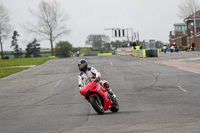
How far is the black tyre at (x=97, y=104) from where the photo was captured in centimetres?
903

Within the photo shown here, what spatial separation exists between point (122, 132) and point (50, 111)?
4.39m

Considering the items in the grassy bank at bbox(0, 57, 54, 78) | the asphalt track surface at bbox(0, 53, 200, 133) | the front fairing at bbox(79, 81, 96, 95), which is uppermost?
the front fairing at bbox(79, 81, 96, 95)

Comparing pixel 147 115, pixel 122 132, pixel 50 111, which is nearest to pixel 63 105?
pixel 50 111

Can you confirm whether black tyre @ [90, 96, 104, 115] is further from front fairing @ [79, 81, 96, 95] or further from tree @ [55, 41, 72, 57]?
tree @ [55, 41, 72, 57]

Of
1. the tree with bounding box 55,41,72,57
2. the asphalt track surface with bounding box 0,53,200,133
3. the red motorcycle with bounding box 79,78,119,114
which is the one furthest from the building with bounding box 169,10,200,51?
the red motorcycle with bounding box 79,78,119,114

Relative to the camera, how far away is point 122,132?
6.74 m

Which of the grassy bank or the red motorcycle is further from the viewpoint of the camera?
the grassy bank

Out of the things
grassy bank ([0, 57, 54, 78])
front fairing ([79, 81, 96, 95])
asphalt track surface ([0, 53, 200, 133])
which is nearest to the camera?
asphalt track surface ([0, 53, 200, 133])

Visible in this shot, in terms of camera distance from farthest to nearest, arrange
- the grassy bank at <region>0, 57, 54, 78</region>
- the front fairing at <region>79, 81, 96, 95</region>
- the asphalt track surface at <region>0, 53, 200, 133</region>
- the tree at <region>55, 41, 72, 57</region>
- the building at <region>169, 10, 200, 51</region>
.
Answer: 1. the tree at <region>55, 41, 72, 57</region>
2. the building at <region>169, 10, 200, 51</region>
3. the grassy bank at <region>0, 57, 54, 78</region>
4. the front fairing at <region>79, 81, 96, 95</region>
5. the asphalt track surface at <region>0, 53, 200, 133</region>

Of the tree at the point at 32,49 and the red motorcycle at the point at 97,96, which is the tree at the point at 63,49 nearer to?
the tree at the point at 32,49

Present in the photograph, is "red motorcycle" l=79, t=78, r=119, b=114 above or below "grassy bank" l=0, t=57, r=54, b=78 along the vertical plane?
above

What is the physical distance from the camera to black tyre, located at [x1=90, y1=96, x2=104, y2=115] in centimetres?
903

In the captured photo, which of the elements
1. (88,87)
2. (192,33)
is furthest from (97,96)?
(192,33)

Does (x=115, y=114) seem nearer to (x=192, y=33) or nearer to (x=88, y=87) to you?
(x=88, y=87)
